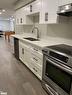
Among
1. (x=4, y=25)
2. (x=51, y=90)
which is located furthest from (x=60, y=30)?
(x=4, y=25)

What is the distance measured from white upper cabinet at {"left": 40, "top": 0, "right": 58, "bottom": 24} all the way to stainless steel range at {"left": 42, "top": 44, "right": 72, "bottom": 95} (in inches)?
29.4

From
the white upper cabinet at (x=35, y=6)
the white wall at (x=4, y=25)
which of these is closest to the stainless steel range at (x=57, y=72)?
the white upper cabinet at (x=35, y=6)

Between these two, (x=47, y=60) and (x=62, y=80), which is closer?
(x=62, y=80)

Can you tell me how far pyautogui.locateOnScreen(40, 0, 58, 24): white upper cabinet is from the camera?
7.09 feet

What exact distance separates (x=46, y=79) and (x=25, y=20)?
8.53 ft

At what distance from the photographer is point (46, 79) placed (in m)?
2.08

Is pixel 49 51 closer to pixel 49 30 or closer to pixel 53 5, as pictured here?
pixel 53 5

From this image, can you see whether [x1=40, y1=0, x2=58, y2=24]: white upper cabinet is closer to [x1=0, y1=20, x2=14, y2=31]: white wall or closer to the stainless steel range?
the stainless steel range

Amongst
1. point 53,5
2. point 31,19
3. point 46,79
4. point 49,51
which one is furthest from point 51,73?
point 31,19

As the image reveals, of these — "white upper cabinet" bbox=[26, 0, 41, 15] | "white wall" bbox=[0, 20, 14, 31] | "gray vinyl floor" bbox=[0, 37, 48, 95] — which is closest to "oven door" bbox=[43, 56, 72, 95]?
"gray vinyl floor" bbox=[0, 37, 48, 95]

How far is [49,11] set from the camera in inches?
92.8

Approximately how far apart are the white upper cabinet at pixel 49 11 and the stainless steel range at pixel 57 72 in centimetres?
75

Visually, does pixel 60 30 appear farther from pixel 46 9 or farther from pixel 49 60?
pixel 49 60

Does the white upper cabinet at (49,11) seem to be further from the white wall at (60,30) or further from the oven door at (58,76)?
the oven door at (58,76)
